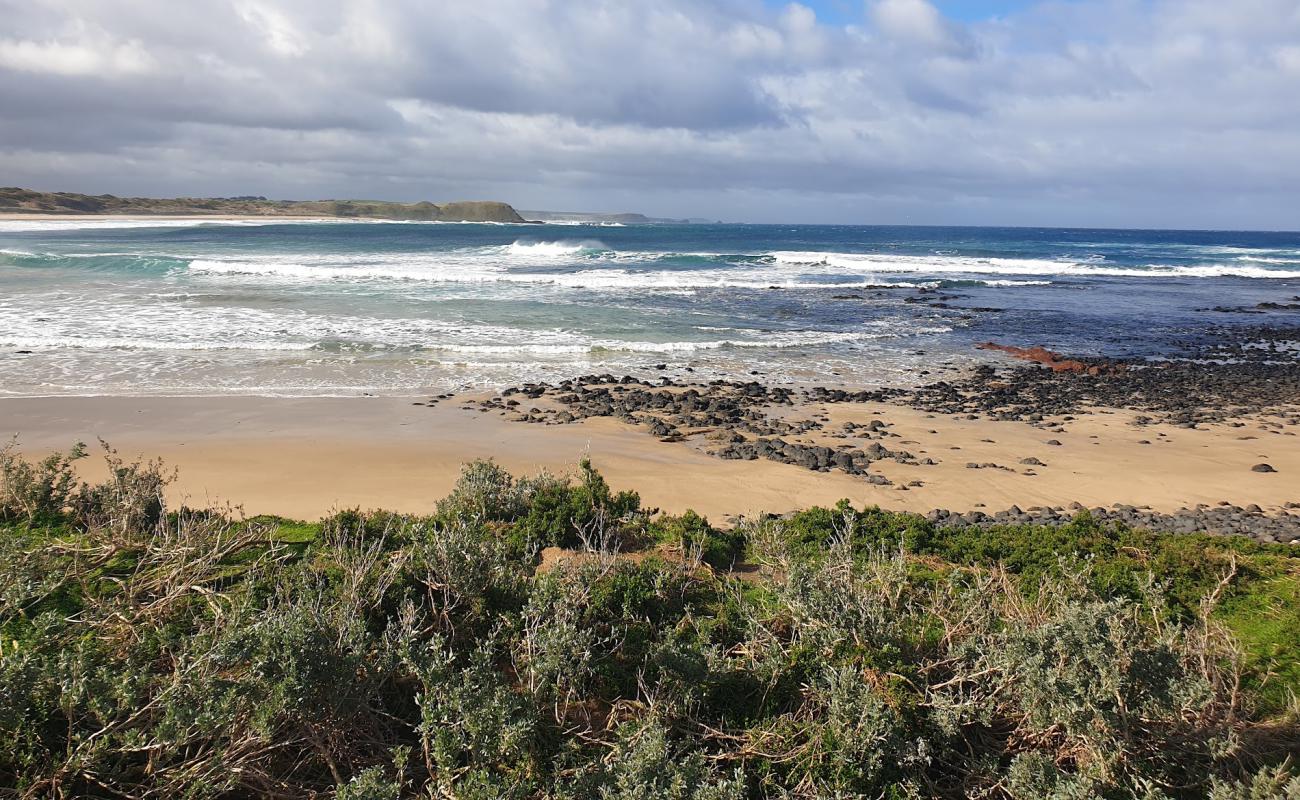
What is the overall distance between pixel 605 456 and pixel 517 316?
1408cm

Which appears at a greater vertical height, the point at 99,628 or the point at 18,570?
the point at 18,570

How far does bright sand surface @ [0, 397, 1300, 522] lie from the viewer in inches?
352

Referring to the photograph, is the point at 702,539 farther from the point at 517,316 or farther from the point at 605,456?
the point at 517,316

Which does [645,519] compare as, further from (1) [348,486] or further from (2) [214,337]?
(2) [214,337]

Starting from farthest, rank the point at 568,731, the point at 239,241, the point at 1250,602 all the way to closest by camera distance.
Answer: the point at 239,241
the point at 1250,602
the point at 568,731

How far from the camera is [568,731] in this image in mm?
3389

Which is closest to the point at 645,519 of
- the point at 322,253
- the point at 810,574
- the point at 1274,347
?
the point at 810,574

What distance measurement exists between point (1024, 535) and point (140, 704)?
617 cm

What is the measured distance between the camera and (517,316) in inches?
937

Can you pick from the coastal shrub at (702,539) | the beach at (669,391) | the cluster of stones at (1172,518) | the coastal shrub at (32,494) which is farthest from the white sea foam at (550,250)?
the coastal shrub at (702,539)

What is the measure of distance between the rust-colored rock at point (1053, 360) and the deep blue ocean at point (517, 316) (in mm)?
991

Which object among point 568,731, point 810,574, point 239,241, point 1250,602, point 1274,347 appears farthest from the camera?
point 239,241

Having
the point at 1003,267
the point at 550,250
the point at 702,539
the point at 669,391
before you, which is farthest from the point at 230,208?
the point at 702,539

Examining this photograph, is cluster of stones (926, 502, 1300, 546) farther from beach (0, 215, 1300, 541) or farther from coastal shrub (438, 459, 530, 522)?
coastal shrub (438, 459, 530, 522)
